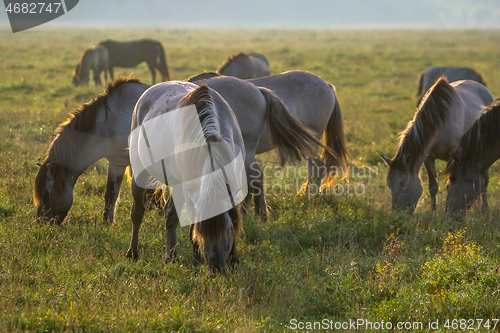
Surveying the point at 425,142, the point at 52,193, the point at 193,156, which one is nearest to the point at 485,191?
the point at 425,142

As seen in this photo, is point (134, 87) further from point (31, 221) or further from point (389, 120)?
point (389, 120)

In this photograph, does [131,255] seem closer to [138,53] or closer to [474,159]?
[474,159]

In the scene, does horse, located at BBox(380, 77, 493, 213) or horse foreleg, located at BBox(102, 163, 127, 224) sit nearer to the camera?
horse foreleg, located at BBox(102, 163, 127, 224)

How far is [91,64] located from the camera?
17984mm

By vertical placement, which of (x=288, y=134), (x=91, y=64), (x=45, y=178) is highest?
(x=91, y=64)

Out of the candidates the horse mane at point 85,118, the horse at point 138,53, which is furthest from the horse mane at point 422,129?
the horse at point 138,53

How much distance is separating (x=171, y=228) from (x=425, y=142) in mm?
3257

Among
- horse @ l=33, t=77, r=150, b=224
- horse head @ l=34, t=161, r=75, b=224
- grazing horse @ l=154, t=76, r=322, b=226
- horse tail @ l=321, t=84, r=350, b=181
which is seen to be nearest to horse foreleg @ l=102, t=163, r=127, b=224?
horse @ l=33, t=77, r=150, b=224

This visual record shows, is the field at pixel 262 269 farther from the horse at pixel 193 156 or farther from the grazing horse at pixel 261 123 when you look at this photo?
the grazing horse at pixel 261 123

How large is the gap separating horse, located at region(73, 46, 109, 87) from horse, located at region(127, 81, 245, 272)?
13.5 metres

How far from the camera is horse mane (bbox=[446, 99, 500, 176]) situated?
5.21 meters

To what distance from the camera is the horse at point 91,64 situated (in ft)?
56.3

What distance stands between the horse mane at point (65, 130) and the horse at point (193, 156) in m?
0.93

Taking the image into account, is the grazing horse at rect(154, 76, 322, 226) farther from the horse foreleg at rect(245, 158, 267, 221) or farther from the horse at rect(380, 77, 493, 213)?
the horse at rect(380, 77, 493, 213)
